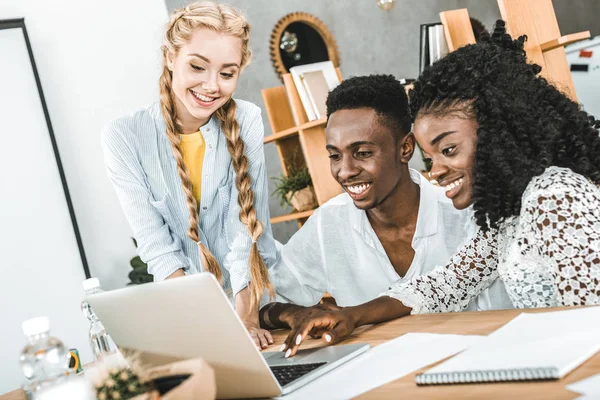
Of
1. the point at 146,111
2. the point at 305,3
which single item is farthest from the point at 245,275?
the point at 305,3

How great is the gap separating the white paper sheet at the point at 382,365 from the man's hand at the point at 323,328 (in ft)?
0.53

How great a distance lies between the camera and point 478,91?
57.3 inches

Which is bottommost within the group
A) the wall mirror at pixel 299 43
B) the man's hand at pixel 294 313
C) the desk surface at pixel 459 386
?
the desk surface at pixel 459 386

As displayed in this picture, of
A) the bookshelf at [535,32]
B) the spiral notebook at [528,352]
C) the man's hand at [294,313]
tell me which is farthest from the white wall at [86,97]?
the spiral notebook at [528,352]

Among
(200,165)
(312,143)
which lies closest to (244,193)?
(200,165)

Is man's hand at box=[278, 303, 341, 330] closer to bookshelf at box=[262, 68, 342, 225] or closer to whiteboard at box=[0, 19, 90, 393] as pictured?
bookshelf at box=[262, 68, 342, 225]

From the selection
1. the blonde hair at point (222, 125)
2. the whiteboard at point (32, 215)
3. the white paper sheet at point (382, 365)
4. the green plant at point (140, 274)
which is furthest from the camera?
the green plant at point (140, 274)

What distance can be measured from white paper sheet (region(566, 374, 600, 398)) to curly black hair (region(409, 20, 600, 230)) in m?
0.68

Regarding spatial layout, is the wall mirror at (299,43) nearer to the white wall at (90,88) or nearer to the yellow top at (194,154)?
the white wall at (90,88)

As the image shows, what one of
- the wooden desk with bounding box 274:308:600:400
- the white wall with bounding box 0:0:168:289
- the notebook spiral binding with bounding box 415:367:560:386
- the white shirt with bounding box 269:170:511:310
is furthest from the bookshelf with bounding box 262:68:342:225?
the notebook spiral binding with bounding box 415:367:560:386

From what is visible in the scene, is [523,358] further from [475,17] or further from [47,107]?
[475,17]

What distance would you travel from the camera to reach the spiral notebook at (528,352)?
32.4 inches

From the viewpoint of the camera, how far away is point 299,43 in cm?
461

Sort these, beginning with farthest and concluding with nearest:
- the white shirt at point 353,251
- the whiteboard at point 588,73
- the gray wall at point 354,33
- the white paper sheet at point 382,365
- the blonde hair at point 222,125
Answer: the gray wall at point 354,33, the whiteboard at point 588,73, the white shirt at point 353,251, the blonde hair at point 222,125, the white paper sheet at point 382,365
